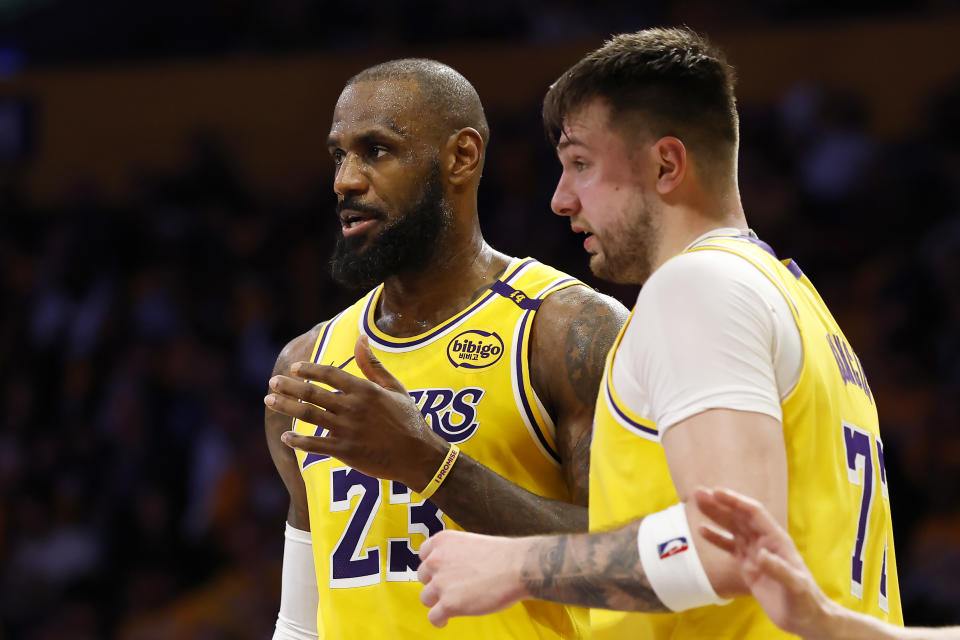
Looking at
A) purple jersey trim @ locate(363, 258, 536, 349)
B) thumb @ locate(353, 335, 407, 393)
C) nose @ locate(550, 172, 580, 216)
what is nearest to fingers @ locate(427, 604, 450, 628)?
thumb @ locate(353, 335, 407, 393)

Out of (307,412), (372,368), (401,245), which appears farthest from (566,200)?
(401,245)

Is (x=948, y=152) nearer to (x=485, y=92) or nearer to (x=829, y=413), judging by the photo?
(x=485, y=92)

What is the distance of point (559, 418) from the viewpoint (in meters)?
3.13

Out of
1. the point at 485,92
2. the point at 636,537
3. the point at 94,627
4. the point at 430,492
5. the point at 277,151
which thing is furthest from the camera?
the point at 277,151

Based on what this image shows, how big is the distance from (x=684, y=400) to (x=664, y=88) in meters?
0.72

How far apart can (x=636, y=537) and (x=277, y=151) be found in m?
8.75

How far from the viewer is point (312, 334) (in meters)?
3.66

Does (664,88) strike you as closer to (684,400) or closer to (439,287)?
(684,400)

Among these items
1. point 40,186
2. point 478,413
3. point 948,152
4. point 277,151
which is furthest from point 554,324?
point 40,186

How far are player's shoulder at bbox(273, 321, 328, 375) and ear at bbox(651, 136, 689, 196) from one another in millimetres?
1523

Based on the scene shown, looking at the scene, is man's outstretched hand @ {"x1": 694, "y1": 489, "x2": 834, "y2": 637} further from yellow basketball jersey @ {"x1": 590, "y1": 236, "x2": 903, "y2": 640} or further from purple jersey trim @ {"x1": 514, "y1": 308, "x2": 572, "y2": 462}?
purple jersey trim @ {"x1": 514, "y1": 308, "x2": 572, "y2": 462}

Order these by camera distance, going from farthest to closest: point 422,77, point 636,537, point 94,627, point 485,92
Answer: point 485,92 < point 94,627 < point 422,77 < point 636,537

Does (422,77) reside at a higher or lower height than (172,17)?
lower

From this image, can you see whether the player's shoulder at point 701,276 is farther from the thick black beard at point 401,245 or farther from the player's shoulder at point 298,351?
the player's shoulder at point 298,351
